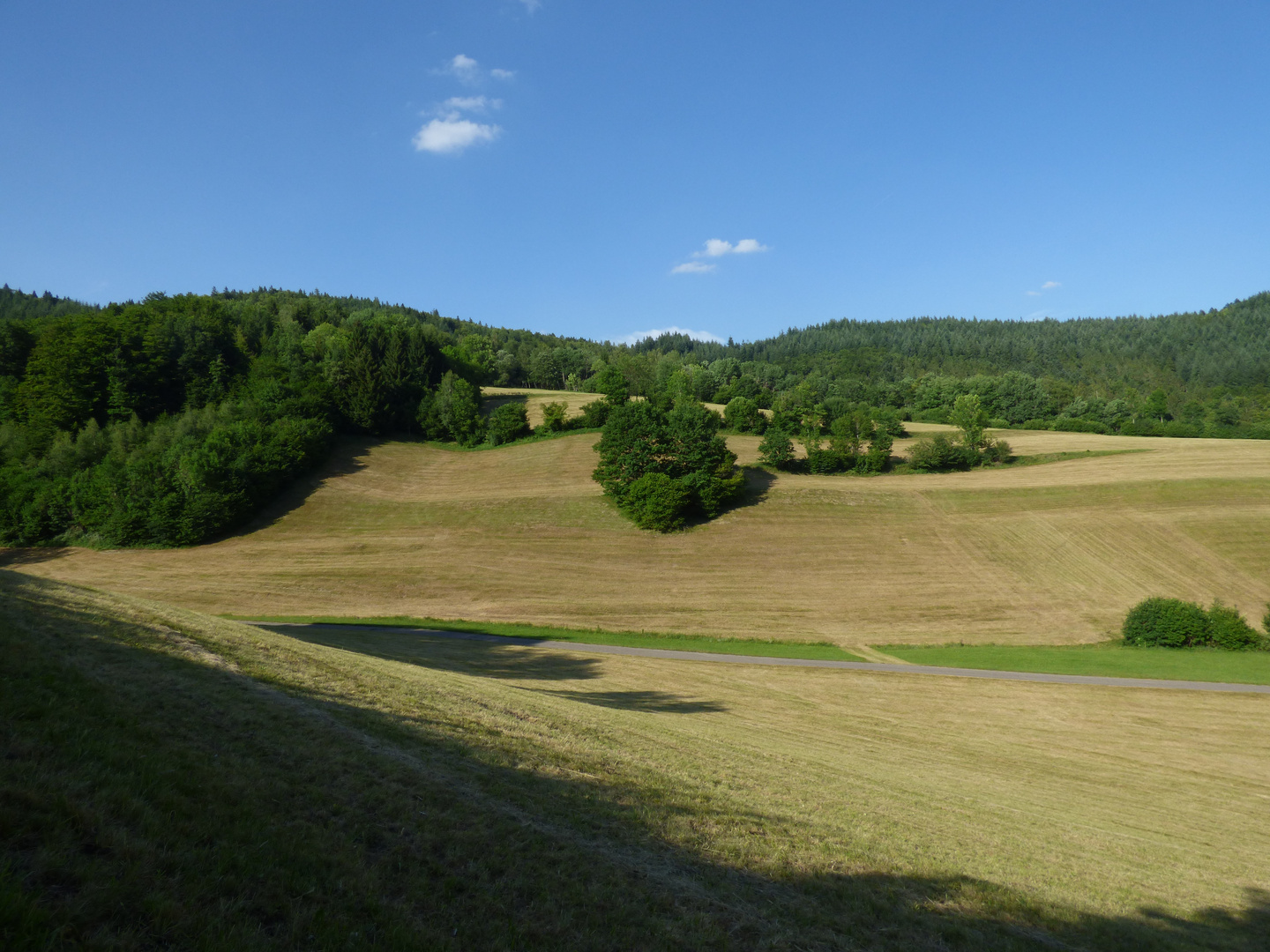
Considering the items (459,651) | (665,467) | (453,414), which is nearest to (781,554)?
(665,467)

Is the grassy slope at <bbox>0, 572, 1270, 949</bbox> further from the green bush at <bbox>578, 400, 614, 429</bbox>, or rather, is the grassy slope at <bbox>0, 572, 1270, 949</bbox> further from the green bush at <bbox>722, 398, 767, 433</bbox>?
the green bush at <bbox>722, 398, 767, 433</bbox>

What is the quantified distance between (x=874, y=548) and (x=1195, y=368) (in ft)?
550

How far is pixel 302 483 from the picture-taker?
2721 inches

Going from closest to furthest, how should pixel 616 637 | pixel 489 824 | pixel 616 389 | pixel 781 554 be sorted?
pixel 489 824, pixel 616 637, pixel 781 554, pixel 616 389

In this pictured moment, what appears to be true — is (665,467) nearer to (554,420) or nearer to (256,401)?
(554,420)

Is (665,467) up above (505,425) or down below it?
below

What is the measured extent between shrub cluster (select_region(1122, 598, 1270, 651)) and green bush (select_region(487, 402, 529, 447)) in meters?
68.1

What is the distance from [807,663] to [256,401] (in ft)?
228

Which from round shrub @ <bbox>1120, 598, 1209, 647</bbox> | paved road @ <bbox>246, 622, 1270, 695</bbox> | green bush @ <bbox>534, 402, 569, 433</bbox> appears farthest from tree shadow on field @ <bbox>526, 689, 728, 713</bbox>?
green bush @ <bbox>534, 402, 569, 433</bbox>

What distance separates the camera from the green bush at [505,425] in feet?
278

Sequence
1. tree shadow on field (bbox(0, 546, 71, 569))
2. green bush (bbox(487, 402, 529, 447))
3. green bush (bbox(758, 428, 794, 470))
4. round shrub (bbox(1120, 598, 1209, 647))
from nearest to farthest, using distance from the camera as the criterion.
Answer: round shrub (bbox(1120, 598, 1209, 647)), tree shadow on field (bbox(0, 546, 71, 569)), green bush (bbox(758, 428, 794, 470)), green bush (bbox(487, 402, 529, 447))

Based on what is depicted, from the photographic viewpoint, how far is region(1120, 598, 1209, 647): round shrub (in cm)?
3741

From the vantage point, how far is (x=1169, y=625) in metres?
37.4

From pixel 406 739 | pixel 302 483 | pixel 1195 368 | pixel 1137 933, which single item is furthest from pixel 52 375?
pixel 1195 368
